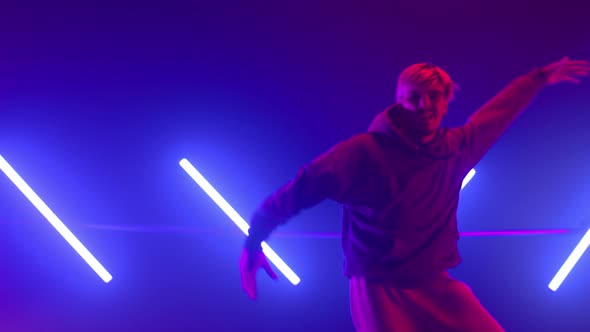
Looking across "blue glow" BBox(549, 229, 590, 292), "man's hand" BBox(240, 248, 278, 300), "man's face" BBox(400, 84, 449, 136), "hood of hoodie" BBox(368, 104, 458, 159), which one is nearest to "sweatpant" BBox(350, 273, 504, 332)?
"man's hand" BBox(240, 248, 278, 300)

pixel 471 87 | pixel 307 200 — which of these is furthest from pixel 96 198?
pixel 471 87

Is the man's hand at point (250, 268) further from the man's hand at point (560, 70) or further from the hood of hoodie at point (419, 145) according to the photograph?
the man's hand at point (560, 70)

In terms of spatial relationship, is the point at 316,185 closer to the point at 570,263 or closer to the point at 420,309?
the point at 420,309

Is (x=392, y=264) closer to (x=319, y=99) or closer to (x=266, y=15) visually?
(x=319, y=99)

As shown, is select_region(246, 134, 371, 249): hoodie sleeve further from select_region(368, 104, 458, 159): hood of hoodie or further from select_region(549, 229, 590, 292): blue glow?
select_region(549, 229, 590, 292): blue glow

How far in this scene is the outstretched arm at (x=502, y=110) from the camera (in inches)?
85.5

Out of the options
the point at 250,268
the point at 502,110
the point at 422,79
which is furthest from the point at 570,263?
the point at 250,268

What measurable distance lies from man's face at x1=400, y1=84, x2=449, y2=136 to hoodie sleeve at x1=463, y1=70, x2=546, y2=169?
29 centimetres

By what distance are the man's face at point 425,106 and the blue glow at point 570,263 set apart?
6.37ft

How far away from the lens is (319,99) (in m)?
3.28

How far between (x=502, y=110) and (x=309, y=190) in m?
1.11

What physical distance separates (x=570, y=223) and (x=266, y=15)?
2608 mm

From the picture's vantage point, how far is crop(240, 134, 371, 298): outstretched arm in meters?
1.88

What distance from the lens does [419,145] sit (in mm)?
1917
